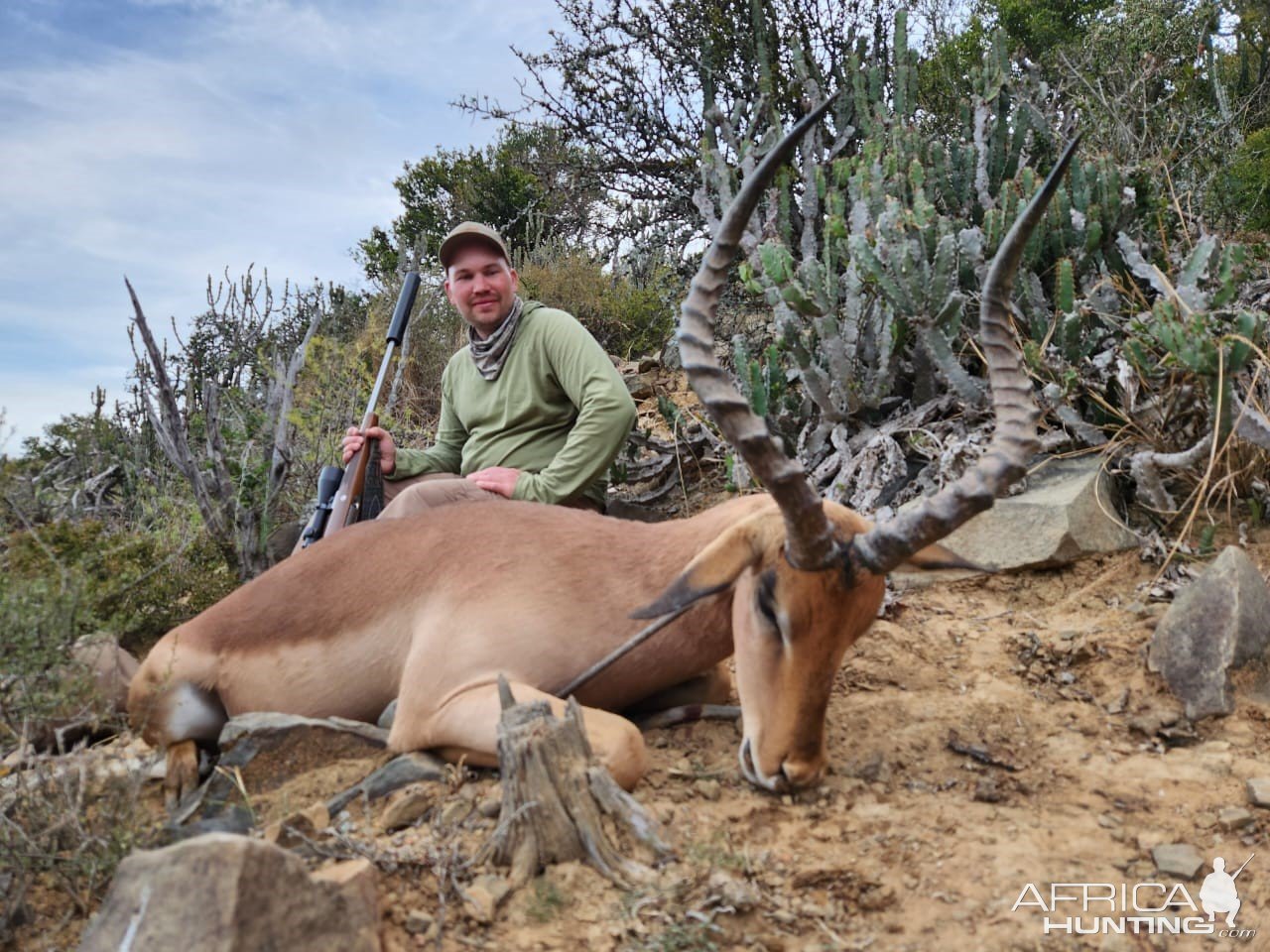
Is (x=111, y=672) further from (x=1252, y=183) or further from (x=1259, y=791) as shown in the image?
(x=1252, y=183)

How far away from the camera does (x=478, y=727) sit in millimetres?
3551

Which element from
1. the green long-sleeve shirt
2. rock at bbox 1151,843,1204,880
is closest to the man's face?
the green long-sleeve shirt

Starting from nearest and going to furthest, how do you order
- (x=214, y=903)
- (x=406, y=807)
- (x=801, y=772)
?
(x=214, y=903)
(x=406, y=807)
(x=801, y=772)

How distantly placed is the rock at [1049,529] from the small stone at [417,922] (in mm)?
3877

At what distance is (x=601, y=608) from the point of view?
3.91 metres

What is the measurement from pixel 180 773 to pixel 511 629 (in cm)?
157

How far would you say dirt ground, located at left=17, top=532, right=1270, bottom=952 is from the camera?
108 inches

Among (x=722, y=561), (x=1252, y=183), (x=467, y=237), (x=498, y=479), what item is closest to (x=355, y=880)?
(x=722, y=561)

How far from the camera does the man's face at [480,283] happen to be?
21.0 ft

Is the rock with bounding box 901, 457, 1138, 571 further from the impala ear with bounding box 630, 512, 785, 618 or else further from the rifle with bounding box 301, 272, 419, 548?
the rifle with bounding box 301, 272, 419, 548

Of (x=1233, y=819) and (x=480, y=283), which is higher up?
(x=480, y=283)

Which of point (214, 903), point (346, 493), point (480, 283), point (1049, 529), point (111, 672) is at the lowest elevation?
point (1049, 529)

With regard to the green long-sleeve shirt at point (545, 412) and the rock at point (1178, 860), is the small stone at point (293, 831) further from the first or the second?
the green long-sleeve shirt at point (545, 412)

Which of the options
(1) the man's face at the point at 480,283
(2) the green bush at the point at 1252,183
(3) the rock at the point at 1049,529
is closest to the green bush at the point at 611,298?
(1) the man's face at the point at 480,283
